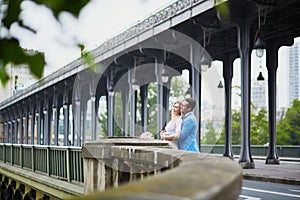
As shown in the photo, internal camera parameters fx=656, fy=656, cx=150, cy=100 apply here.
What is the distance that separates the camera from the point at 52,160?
49.6ft

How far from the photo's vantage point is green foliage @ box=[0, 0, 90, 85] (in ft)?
5.65

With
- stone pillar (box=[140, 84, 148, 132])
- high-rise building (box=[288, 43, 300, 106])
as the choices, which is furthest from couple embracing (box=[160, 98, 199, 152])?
high-rise building (box=[288, 43, 300, 106])

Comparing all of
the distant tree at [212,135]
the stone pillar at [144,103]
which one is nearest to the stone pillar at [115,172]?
the distant tree at [212,135]

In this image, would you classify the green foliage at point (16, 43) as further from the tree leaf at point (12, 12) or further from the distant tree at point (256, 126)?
the distant tree at point (256, 126)

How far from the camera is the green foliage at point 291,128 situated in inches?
2532

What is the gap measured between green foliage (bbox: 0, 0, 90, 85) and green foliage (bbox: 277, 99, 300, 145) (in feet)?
207

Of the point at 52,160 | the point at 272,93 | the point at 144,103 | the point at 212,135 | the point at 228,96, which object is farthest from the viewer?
the point at 144,103

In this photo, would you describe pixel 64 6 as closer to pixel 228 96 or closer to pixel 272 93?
pixel 272 93

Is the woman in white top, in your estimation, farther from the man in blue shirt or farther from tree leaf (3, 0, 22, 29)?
tree leaf (3, 0, 22, 29)

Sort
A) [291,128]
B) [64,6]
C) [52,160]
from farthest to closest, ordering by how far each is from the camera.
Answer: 1. [291,128]
2. [52,160]
3. [64,6]

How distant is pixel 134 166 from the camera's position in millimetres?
6613

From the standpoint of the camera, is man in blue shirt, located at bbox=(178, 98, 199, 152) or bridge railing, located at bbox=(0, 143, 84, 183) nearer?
man in blue shirt, located at bbox=(178, 98, 199, 152)

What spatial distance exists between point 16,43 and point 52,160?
1353 centimetres

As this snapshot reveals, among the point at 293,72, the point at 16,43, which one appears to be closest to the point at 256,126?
the point at 293,72
